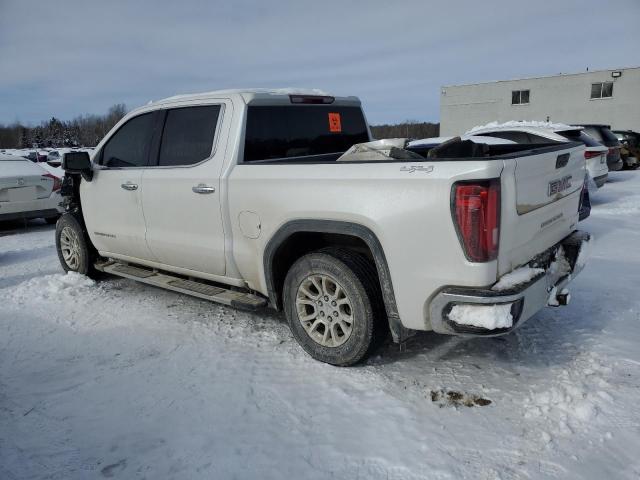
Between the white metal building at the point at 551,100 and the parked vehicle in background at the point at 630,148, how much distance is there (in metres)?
16.0

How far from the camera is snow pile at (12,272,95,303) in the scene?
535 centimetres

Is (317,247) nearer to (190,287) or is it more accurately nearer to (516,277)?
(190,287)

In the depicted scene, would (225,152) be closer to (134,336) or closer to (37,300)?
(134,336)

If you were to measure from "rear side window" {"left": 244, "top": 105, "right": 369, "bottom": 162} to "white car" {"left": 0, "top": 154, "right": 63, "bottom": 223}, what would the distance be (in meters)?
5.98

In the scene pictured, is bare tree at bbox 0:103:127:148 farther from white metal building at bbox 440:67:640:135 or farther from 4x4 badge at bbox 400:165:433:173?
4x4 badge at bbox 400:165:433:173

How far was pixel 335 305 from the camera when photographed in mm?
3549

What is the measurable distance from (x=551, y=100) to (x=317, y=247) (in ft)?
119

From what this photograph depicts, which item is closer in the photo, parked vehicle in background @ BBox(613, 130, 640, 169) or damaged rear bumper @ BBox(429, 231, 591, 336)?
damaged rear bumper @ BBox(429, 231, 591, 336)

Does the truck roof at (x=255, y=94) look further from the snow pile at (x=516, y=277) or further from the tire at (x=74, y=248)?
the snow pile at (x=516, y=277)

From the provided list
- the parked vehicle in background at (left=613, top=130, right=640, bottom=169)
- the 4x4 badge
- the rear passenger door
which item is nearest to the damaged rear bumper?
the 4x4 badge

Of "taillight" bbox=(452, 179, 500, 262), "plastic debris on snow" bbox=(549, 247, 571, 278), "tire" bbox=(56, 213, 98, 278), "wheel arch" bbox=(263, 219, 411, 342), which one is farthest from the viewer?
"tire" bbox=(56, 213, 98, 278)

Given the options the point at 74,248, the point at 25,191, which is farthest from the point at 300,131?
the point at 25,191

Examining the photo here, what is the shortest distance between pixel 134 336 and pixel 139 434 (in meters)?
1.52

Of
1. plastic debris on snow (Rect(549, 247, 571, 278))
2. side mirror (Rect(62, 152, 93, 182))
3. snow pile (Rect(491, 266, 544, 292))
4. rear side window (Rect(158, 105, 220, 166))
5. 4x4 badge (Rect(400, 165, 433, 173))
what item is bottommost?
plastic debris on snow (Rect(549, 247, 571, 278))
